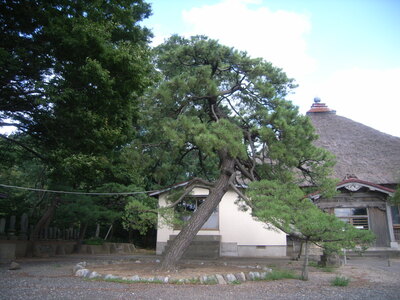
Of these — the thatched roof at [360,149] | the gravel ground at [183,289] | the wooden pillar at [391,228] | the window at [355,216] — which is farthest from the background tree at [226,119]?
the thatched roof at [360,149]

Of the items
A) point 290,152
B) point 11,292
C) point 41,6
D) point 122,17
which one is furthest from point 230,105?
point 11,292

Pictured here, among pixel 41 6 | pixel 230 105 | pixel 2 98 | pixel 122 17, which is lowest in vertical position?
pixel 2 98

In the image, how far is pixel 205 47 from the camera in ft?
26.6

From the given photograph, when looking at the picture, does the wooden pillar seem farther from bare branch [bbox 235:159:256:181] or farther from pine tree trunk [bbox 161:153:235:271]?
pine tree trunk [bbox 161:153:235:271]

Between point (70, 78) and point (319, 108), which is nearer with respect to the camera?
point (70, 78)

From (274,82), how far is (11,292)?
731cm

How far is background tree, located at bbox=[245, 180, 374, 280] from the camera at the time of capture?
5750 mm

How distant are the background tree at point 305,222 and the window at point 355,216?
7322mm

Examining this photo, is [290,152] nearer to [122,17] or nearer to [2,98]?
[122,17]

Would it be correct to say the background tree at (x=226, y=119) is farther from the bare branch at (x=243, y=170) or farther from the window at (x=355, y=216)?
the window at (x=355, y=216)

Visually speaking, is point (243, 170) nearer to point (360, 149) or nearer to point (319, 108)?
point (360, 149)

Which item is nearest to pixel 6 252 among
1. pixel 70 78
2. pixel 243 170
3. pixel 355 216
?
pixel 70 78

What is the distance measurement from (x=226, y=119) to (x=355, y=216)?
816 cm

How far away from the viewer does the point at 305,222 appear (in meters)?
5.75
